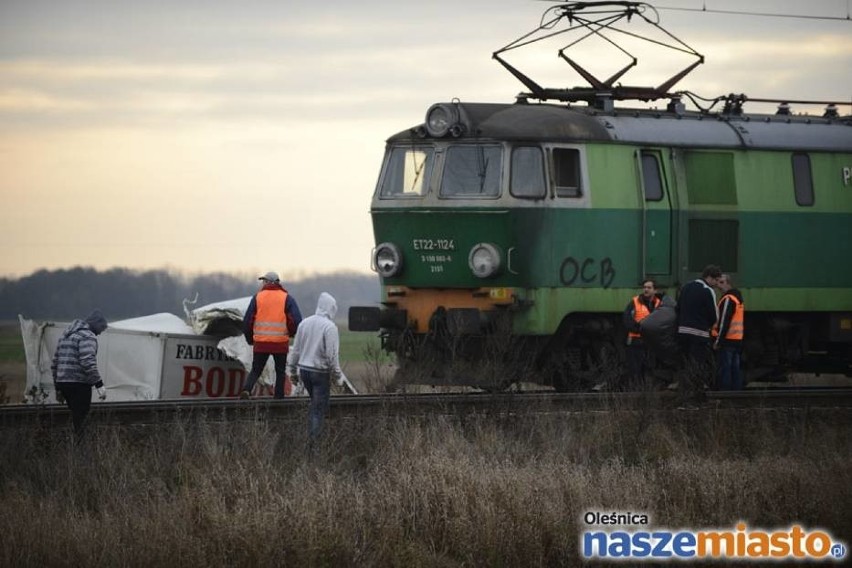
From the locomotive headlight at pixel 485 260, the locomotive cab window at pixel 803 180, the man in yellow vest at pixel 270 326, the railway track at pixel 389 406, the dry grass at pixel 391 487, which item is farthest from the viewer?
the locomotive cab window at pixel 803 180

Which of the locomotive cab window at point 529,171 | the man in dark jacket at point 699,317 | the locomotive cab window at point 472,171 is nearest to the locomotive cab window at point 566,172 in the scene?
the locomotive cab window at point 529,171

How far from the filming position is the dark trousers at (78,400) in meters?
15.3

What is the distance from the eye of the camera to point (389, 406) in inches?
650

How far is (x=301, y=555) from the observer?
1148cm

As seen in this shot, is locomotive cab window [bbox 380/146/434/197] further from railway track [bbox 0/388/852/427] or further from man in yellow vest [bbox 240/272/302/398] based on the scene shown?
railway track [bbox 0/388/852/427]

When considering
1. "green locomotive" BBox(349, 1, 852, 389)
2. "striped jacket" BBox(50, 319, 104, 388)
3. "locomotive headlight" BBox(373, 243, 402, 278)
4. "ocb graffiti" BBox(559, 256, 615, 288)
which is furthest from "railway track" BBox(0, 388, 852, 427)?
"locomotive headlight" BBox(373, 243, 402, 278)

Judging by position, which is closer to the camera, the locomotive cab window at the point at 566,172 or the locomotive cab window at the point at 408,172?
the locomotive cab window at the point at 566,172

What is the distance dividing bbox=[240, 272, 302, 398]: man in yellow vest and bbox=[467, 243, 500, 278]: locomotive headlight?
220 cm

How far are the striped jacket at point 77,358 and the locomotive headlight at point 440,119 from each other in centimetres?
544

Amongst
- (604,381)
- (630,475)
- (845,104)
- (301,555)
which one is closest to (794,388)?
(604,381)

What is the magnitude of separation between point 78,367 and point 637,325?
22.2 ft

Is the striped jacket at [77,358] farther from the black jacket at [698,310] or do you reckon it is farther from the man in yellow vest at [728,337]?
the man in yellow vest at [728,337]

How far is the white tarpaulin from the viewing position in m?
20.3

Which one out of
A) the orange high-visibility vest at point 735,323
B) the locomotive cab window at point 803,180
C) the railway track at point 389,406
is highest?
the locomotive cab window at point 803,180
